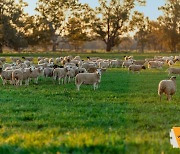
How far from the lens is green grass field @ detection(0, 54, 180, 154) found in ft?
23.1

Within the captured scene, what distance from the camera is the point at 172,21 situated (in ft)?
341

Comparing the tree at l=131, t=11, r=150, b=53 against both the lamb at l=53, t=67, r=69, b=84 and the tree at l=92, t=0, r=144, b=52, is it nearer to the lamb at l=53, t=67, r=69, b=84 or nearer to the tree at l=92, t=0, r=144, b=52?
the tree at l=92, t=0, r=144, b=52

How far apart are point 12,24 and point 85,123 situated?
7660 centimetres

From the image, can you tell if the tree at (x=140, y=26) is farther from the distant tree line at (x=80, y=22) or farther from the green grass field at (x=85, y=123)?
the green grass field at (x=85, y=123)

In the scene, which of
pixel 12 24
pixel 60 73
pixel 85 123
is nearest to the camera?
pixel 85 123

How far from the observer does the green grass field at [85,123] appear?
7.05 meters

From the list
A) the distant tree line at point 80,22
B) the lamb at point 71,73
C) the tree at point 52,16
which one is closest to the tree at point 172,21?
the distant tree line at point 80,22

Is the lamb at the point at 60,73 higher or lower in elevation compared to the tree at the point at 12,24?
lower

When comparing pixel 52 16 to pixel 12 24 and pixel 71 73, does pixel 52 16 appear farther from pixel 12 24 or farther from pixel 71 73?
pixel 71 73

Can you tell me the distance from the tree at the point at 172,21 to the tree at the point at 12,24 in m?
36.2

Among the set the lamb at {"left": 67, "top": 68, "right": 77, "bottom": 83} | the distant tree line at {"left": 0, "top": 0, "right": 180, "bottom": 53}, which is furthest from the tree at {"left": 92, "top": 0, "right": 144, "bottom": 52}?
the lamb at {"left": 67, "top": 68, "right": 77, "bottom": 83}

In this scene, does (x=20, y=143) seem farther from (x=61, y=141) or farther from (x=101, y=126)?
(x=101, y=126)

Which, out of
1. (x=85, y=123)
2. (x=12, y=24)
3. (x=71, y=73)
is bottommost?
(x=85, y=123)

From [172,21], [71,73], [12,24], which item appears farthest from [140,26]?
[71,73]
